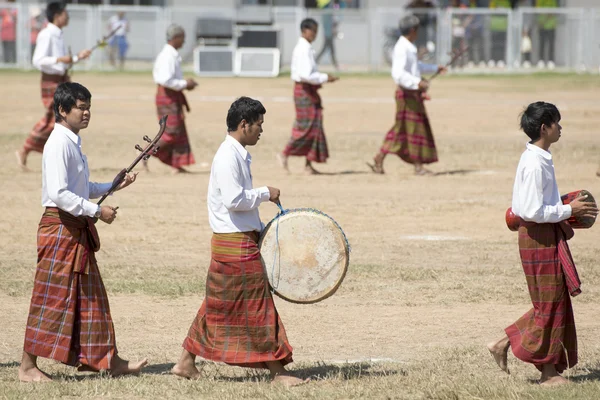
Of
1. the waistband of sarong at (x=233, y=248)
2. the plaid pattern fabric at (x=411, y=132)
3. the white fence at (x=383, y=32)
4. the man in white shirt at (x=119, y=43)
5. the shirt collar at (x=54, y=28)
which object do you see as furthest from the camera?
the man in white shirt at (x=119, y=43)

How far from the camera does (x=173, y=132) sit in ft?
43.7

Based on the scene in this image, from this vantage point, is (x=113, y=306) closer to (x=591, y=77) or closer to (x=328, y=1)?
(x=591, y=77)

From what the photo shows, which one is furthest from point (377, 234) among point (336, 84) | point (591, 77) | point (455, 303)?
point (591, 77)

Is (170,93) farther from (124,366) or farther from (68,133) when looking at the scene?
(124,366)

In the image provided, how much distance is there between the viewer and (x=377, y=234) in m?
10.2

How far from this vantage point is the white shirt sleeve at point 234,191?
5.69m

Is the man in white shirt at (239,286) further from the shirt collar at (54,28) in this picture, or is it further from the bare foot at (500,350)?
the shirt collar at (54,28)

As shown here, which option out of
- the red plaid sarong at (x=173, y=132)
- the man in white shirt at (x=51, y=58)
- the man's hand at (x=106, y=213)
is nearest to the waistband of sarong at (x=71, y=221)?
the man's hand at (x=106, y=213)

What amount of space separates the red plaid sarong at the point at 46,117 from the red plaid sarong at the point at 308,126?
2629mm

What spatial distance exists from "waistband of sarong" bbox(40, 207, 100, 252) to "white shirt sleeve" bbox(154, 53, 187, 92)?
7297 millimetres

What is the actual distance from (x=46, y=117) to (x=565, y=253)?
27.5ft

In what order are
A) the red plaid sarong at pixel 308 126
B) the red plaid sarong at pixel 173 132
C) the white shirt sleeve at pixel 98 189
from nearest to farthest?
the white shirt sleeve at pixel 98 189 → the red plaid sarong at pixel 173 132 → the red plaid sarong at pixel 308 126

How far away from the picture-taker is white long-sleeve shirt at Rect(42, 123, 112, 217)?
5715mm

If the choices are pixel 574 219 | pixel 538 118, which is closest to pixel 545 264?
pixel 574 219
